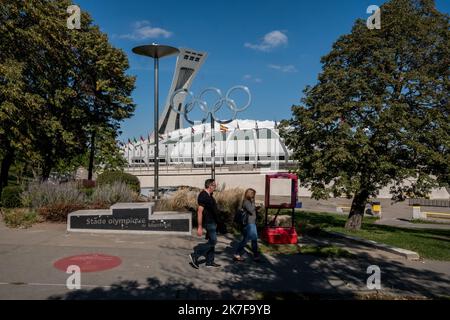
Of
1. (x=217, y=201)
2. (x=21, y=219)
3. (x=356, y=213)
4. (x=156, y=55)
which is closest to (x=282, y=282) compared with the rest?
(x=217, y=201)

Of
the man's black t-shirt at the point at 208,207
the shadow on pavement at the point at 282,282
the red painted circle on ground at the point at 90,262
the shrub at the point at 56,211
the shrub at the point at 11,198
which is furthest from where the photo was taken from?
the shrub at the point at 11,198

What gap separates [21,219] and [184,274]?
7.89 meters

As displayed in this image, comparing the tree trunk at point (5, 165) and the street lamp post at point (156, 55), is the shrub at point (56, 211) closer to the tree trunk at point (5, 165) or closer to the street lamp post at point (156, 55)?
the street lamp post at point (156, 55)

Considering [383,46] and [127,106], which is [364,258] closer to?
[383,46]

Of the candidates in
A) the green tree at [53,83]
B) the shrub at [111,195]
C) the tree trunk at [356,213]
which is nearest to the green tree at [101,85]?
the green tree at [53,83]

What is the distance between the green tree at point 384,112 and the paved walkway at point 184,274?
142 inches

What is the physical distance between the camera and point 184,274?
769 centimetres

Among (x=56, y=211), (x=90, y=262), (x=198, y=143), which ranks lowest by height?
(x=90, y=262)

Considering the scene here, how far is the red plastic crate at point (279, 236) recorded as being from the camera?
11094 millimetres

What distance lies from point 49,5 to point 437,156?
19986 mm

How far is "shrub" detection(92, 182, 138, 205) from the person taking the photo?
583 inches

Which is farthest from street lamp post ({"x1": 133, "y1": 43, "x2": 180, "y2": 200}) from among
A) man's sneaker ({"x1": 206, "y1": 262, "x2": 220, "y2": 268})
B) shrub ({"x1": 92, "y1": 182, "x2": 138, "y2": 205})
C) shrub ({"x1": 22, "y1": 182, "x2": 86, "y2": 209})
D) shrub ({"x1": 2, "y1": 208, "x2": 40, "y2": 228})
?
man's sneaker ({"x1": 206, "y1": 262, "x2": 220, "y2": 268})

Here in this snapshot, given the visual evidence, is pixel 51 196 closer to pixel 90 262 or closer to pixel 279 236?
pixel 90 262

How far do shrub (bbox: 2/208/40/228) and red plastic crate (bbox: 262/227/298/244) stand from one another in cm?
779
